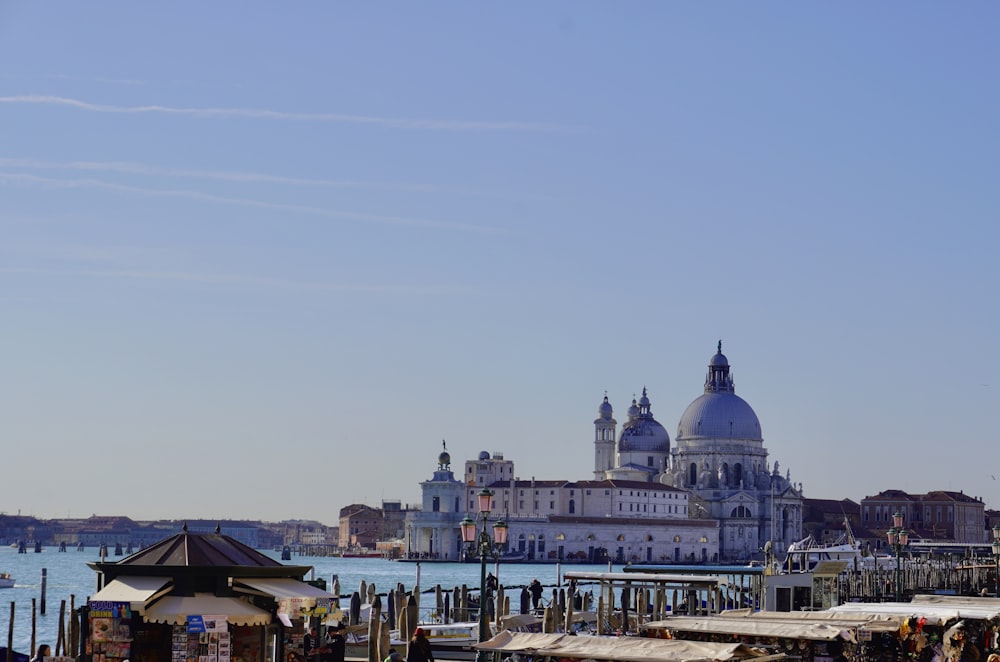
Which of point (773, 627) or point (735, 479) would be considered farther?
point (735, 479)

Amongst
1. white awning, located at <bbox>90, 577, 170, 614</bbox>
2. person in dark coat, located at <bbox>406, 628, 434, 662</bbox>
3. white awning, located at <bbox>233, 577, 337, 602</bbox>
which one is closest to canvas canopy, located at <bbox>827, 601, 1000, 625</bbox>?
person in dark coat, located at <bbox>406, 628, 434, 662</bbox>

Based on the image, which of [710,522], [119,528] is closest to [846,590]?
[710,522]

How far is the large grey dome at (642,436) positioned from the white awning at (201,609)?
120606mm

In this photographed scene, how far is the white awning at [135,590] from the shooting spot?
1427 centimetres

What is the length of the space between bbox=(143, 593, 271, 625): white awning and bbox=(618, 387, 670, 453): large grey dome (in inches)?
4748

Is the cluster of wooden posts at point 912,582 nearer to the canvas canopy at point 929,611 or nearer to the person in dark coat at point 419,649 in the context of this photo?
the canvas canopy at point 929,611

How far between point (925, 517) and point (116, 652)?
12923 centimetres

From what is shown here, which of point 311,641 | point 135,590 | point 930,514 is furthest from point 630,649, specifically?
point 930,514

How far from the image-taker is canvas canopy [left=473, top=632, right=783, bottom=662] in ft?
48.3

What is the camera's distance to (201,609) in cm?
1436

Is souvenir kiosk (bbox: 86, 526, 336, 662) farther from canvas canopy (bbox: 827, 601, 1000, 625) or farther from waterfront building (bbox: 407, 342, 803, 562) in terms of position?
waterfront building (bbox: 407, 342, 803, 562)

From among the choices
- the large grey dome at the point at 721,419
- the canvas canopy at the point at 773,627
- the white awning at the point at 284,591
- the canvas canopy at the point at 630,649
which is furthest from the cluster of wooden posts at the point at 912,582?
the large grey dome at the point at 721,419

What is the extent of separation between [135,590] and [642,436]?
122 metres

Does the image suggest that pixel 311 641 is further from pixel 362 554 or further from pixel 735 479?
pixel 362 554
